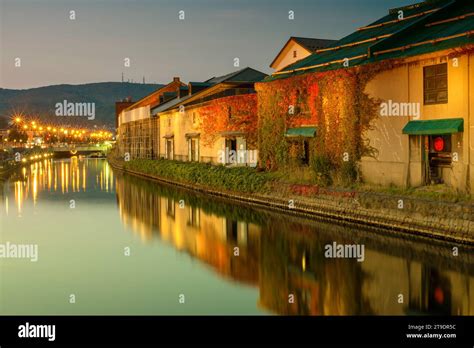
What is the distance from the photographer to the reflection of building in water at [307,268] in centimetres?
1077

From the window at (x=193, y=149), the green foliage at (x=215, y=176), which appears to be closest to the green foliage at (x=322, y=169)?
the green foliage at (x=215, y=176)

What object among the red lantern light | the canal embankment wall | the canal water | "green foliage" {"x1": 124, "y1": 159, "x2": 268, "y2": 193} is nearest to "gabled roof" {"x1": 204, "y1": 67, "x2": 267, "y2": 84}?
"green foliage" {"x1": 124, "y1": 159, "x2": 268, "y2": 193}

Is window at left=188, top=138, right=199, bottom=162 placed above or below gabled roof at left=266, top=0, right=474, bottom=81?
below

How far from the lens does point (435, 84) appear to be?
19.5 metres

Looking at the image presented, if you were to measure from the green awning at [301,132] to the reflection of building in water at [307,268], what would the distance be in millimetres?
5547

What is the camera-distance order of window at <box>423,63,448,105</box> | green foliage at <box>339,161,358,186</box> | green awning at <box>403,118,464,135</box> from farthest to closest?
green foliage at <box>339,161,358,186</box>
window at <box>423,63,448,105</box>
green awning at <box>403,118,464,135</box>

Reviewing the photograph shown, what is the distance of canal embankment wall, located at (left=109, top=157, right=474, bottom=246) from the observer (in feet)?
49.2

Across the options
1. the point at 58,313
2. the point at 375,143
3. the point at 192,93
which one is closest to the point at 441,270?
the point at 58,313

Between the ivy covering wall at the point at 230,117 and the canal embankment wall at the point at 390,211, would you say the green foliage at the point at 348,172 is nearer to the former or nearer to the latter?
the canal embankment wall at the point at 390,211

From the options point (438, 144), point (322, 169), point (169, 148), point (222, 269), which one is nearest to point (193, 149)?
point (169, 148)

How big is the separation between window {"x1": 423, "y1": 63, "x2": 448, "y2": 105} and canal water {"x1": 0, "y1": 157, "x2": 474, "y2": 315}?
5488 millimetres

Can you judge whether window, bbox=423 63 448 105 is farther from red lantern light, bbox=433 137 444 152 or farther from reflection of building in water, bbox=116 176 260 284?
reflection of building in water, bbox=116 176 260 284

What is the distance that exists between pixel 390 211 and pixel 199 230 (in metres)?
6.83
